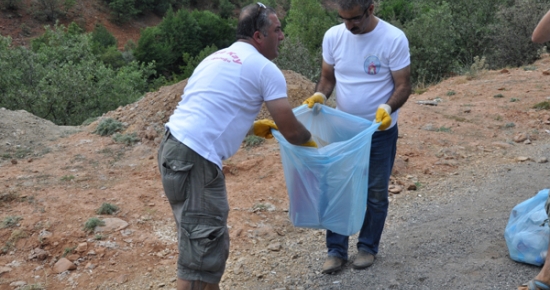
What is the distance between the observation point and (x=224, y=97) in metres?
2.52

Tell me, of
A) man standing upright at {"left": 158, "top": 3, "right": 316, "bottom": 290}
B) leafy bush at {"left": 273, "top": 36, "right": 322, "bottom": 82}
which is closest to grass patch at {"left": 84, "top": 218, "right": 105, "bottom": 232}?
man standing upright at {"left": 158, "top": 3, "right": 316, "bottom": 290}

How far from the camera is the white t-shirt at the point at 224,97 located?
2.51 metres

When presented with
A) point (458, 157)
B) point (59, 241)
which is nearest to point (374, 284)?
point (59, 241)

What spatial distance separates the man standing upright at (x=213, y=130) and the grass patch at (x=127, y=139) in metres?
4.62

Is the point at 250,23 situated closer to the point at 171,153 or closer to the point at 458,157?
the point at 171,153

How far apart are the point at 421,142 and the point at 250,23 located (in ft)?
14.0

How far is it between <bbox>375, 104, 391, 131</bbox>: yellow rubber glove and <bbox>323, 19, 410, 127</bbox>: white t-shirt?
0.53ft

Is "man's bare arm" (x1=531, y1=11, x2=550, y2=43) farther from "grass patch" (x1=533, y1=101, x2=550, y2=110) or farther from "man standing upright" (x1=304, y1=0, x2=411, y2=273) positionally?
"grass patch" (x1=533, y1=101, x2=550, y2=110)

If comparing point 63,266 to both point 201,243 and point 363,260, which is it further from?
point 363,260

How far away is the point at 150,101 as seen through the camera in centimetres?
797

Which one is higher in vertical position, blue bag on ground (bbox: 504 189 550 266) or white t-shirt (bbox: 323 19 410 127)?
white t-shirt (bbox: 323 19 410 127)

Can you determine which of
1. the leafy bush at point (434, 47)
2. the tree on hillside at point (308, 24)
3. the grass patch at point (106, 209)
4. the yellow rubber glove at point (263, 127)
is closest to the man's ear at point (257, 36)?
the yellow rubber glove at point (263, 127)

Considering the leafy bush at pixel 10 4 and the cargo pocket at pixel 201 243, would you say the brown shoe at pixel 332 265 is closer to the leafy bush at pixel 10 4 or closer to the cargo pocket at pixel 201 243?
the cargo pocket at pixel 201 243

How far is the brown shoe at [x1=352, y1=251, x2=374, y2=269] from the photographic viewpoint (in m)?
3.48
